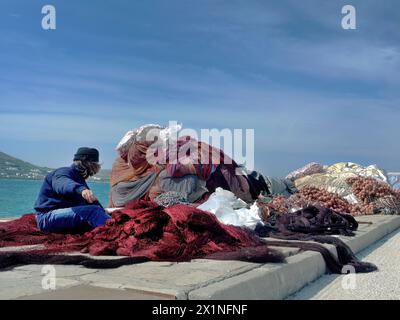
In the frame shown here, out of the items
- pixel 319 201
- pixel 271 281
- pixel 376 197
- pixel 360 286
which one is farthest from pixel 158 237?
pixel 376 197

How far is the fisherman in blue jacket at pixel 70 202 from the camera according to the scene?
614 centimetres

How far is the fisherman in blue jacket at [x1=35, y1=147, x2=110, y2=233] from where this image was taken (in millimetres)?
6137

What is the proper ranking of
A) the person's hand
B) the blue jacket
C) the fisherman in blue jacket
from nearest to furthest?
the person's hand, the blue jacket, the fisherman in blue jacket

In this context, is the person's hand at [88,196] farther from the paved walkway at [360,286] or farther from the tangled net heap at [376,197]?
the tangled net heap at [376,197]

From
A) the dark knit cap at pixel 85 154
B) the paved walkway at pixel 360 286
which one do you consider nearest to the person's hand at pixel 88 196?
the dark knit cap at pixel 85 154

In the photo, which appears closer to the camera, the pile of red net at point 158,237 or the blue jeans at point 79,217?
the pile of red net at point 158,237

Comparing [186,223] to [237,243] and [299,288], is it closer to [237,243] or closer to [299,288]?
[237,243]

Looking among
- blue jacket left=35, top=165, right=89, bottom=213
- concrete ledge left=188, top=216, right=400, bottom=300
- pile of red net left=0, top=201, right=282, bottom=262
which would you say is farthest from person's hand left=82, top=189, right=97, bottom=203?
concrete ledge left=188, top=216, right=400, bottom=300

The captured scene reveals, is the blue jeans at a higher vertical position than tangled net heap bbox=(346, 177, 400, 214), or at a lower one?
higher

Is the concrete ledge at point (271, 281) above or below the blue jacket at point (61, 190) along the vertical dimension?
below

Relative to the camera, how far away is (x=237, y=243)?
5477 millimetres

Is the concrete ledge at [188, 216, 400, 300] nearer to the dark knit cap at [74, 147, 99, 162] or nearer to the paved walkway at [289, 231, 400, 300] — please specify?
the paved walkway at [289, 231, 400, 300]
